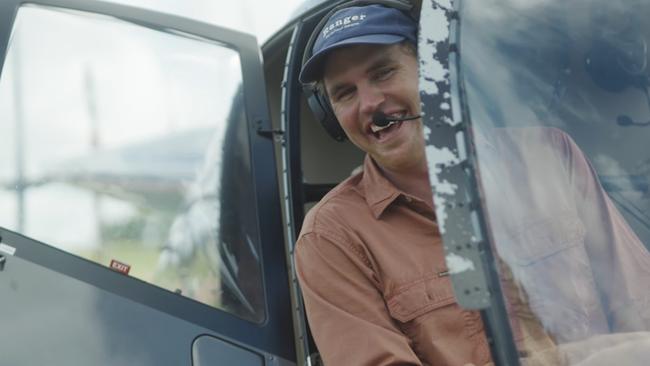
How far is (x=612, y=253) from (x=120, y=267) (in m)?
1.15

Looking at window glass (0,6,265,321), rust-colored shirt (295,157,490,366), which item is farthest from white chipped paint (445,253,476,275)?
window glass (0,6,265,321)

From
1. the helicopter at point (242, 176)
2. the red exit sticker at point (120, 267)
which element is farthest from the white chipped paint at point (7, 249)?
the red exit sticker at point (120, 267)

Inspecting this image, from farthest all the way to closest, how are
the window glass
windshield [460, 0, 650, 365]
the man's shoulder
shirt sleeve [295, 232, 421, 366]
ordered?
the window glass → the man's shoulder → shirt sleeve [295, 232, 421, 366] → windshield [460, 0, 650, 365]

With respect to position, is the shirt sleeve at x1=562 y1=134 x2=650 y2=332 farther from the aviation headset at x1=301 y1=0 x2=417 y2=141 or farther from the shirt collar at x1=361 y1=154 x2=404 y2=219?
the aviation headset at x1=301 y1=0 x2=417 y2=141

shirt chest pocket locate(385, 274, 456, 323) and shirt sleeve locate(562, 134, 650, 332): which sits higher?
shirt sleeve locate(562, 134, 650, 332)

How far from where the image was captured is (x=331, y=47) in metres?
1.60

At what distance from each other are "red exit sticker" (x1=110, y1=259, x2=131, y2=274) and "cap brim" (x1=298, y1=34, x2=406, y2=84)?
25.4 inches

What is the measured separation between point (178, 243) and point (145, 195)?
0.16m

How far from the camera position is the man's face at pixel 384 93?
1667 millimetres

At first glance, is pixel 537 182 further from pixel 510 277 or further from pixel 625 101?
pixel 625 101

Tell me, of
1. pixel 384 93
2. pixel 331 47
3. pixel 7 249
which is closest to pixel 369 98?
pixel 384 93

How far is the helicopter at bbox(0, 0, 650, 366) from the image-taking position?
3.74ft

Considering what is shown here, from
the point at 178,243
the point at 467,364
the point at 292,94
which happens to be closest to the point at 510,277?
the point at 467,364

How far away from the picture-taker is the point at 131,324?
67.7 inches
